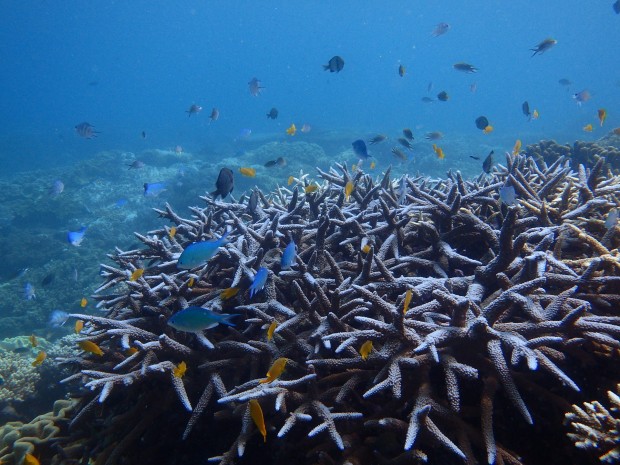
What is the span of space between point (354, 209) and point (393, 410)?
230 centimetres

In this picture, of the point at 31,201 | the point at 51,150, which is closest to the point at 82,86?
the point at 51,150

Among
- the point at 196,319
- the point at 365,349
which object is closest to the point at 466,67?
the point at 365,349

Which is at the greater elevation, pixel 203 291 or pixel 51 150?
pixel 51 150

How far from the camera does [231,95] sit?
386ft

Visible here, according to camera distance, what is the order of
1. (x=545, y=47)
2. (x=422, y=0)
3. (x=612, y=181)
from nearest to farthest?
(x=612, y=181) < (x=545, y=47) < (x=422, y=0)

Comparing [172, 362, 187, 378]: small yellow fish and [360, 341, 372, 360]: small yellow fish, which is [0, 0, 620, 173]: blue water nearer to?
[172, 362, 187, 378]: small yellow fish

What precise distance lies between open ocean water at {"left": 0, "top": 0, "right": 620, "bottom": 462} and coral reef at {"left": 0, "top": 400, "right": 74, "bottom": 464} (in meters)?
→ 4.92

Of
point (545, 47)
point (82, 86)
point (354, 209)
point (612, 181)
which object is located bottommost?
point (612, 181)

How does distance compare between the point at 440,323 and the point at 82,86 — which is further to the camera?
the point at 82,86

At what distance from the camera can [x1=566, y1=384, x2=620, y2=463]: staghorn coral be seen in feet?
4.88

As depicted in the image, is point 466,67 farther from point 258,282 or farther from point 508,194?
point 258,282

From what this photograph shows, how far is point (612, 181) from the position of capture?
381cm

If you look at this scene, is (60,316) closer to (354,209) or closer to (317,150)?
(354,209)

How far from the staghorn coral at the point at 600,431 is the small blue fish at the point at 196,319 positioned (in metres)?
2.00
